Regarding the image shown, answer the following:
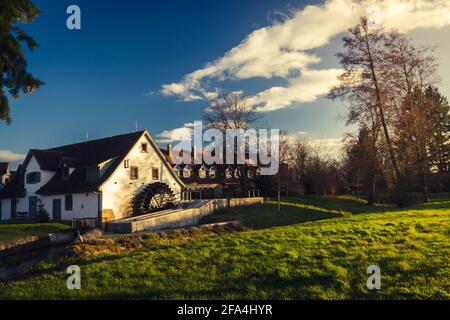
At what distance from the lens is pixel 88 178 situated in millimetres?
33250

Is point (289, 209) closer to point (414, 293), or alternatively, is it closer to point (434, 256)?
point (434, 256)

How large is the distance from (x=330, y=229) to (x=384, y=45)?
24.3m

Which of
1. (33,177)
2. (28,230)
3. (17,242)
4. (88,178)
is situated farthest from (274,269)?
(33,177)

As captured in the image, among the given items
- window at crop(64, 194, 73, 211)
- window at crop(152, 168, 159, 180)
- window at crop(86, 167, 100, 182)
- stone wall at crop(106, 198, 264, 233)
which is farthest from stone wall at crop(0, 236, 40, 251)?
window at crop(152, 168, 159, 180)

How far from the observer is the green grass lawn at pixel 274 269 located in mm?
8836

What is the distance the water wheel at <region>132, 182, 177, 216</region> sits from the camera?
33.9 metres

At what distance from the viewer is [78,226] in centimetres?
2806

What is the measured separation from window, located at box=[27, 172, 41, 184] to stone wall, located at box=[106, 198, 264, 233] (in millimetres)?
13829

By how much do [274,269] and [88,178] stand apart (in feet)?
86.7

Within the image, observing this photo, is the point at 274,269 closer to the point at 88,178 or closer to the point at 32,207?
the point at 88,178

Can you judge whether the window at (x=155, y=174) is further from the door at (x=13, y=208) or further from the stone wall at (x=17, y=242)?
the stone wall at (x=17, y=242)

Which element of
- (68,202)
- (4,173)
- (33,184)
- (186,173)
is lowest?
(68,202)

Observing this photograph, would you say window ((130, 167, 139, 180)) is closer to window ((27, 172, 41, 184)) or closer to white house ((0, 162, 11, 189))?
window ((27, 172, 41, 184))

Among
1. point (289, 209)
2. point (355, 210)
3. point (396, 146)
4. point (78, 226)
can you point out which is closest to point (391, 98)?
point (396, 146)
